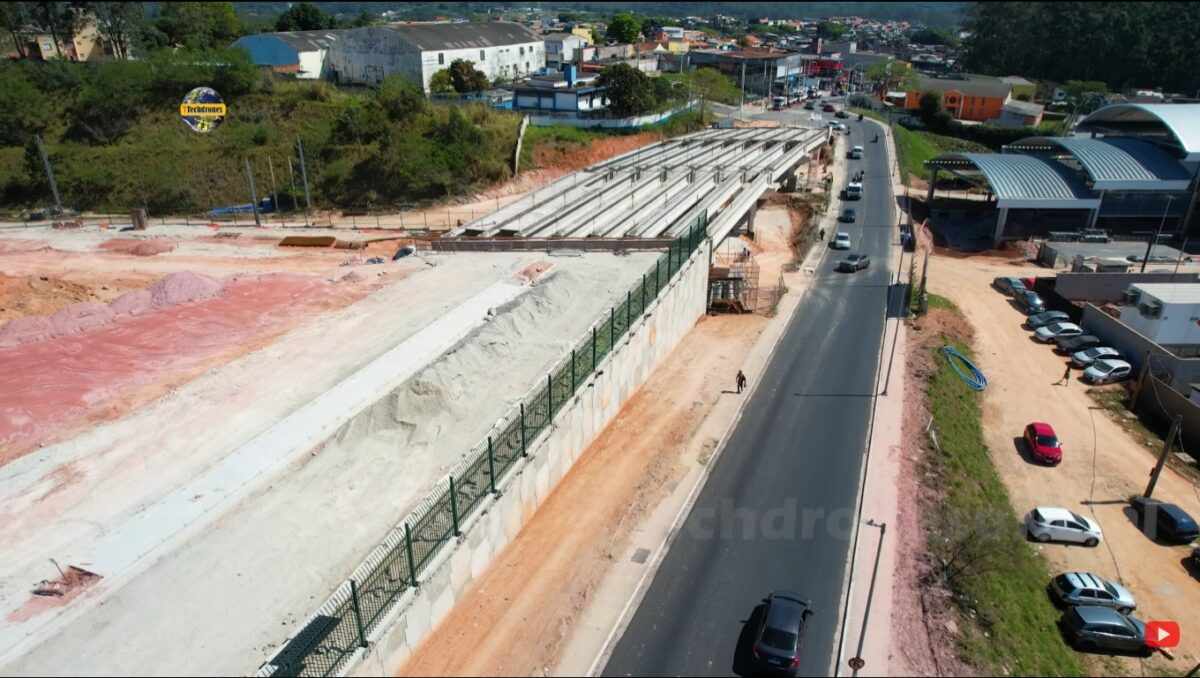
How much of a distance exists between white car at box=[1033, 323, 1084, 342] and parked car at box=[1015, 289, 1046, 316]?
2.74 meters

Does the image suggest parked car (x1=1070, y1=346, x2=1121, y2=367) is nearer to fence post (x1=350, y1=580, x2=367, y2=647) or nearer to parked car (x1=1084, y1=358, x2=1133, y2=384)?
parked car (x1=1084, y1=358, x2=1133, y2=384)

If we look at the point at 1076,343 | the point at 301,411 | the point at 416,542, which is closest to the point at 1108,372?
the point at 1076,343

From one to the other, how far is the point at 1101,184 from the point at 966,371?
31726 mm

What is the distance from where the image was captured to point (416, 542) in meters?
16.8

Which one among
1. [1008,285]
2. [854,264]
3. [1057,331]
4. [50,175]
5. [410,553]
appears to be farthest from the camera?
[50,175]

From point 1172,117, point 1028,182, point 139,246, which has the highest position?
point 1172,117

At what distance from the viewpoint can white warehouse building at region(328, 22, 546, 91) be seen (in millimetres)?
83812

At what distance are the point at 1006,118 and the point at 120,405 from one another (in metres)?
115

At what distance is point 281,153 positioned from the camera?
62.5m

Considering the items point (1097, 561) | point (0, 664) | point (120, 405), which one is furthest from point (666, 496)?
point (120, 405)

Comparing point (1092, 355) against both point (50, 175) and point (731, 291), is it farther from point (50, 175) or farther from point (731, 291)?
point (50, 175)

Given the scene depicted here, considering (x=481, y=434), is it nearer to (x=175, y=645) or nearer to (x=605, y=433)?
(x=605, y=433)

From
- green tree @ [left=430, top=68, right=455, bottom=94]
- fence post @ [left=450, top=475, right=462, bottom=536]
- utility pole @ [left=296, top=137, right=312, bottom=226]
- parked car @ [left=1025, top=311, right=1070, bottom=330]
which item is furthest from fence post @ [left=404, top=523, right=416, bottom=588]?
green tree @ [left=430, top=68, right=455, bottom=94]

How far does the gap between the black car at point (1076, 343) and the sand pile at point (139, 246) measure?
180ft
